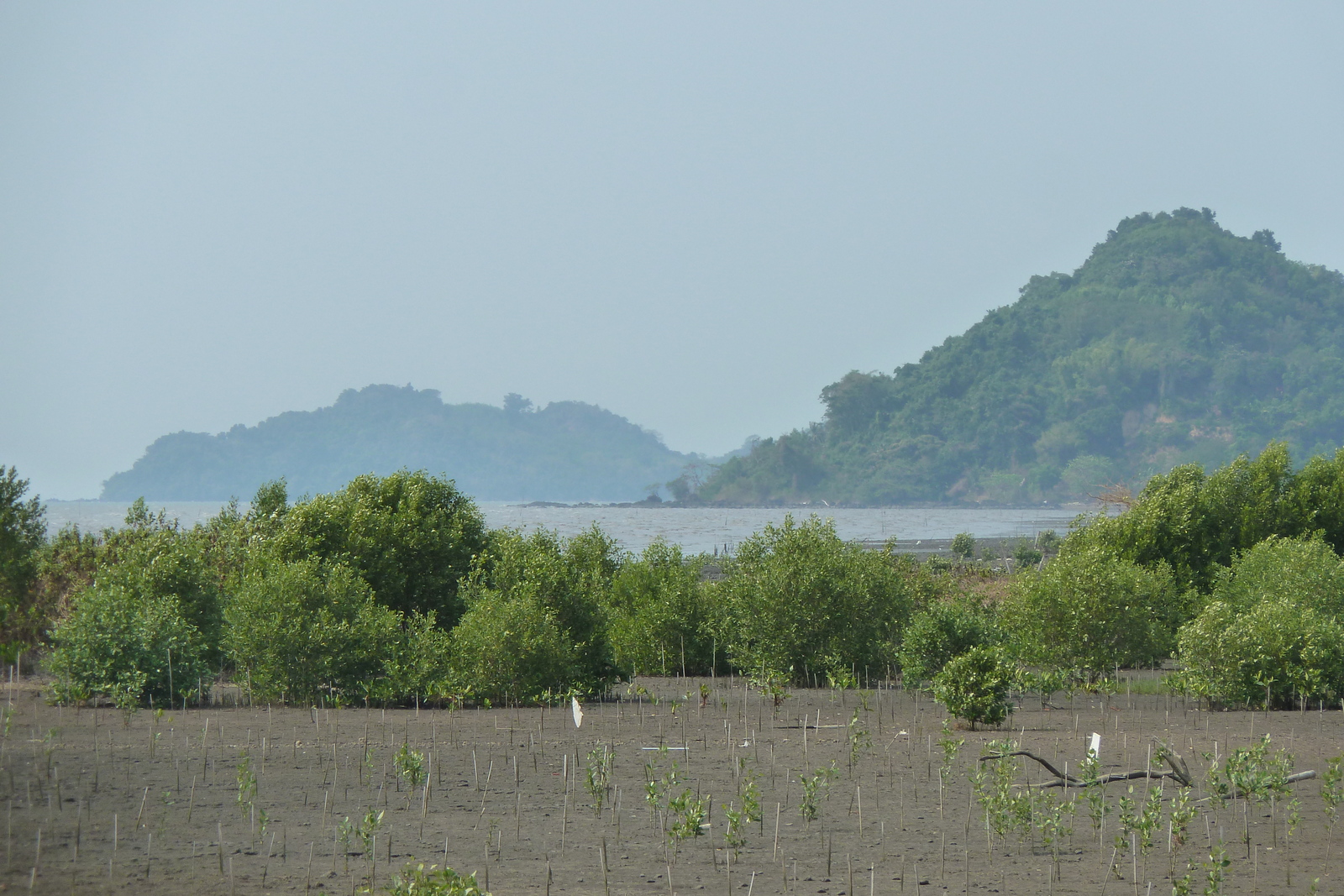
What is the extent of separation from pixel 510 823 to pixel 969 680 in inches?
329

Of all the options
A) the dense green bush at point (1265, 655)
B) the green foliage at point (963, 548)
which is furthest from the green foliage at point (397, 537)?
the green foliage at point (963, 548)

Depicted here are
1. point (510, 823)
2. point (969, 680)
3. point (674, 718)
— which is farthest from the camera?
point (674, 718)

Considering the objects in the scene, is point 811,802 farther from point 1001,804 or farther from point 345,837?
point 345,837

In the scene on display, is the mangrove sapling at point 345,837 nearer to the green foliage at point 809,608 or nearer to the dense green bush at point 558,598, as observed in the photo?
the dense green bush at point 558,598

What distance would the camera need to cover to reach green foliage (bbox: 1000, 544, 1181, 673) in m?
23.4

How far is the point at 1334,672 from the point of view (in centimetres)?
1975

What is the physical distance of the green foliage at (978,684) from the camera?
17.3 metres

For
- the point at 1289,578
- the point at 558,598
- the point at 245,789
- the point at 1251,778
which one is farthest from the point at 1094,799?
the point at 1289,578

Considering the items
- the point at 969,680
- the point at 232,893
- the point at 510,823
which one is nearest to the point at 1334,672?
the point at 969,680

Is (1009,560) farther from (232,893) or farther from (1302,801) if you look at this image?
(232,893)

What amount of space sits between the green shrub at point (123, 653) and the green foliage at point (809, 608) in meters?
10.4

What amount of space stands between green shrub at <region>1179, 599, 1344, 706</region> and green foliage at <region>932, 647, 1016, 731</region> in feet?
15.3

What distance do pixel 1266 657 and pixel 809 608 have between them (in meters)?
8.18

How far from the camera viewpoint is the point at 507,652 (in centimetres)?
2002
